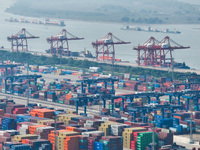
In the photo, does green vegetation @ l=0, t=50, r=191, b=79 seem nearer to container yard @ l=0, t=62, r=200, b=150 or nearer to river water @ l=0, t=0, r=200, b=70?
container yard @ l=0, t=62, r=200, b=150

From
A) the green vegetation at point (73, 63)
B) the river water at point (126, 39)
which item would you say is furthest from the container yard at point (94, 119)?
the river water at point (126, 39)

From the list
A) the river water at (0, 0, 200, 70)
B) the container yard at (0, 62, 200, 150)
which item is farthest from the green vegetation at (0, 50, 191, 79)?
the river water at (0, 0, 200, 70)

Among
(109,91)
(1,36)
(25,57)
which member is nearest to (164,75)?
(109,91)

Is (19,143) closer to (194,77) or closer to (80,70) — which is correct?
(194,77)

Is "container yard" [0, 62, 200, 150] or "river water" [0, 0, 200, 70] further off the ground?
"river water" [0, 0, 200, 70]

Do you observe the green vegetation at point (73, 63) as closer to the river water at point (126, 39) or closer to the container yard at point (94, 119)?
the container yard at point (94, 119)

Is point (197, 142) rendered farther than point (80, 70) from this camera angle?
No
